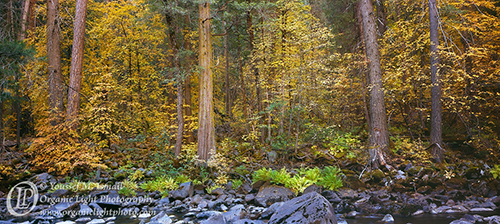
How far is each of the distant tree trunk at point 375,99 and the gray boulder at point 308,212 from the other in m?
5.10

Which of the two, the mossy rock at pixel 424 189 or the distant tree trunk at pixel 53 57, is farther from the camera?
the distant tree trunk at pixel 53 57

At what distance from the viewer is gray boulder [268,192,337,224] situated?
5.28 metres

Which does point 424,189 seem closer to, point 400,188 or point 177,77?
point 400,188

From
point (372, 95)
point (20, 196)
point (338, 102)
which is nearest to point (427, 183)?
point (372, 95)

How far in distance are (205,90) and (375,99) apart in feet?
20.0

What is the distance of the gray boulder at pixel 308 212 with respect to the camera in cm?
528

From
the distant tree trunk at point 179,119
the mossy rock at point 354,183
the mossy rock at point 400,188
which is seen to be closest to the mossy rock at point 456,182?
the mossy rock at point 400,188

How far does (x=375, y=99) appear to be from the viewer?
10.4 metres

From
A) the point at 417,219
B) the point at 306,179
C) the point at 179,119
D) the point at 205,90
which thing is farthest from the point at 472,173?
the point at 179,119

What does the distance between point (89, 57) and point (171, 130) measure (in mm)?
5485

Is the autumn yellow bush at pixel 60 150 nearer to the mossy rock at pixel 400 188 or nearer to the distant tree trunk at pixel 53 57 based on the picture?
the distant tree trunk at pixel 53 57

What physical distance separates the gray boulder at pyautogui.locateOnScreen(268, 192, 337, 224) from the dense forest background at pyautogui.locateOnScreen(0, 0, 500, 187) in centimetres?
476

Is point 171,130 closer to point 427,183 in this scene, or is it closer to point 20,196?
point 20,196

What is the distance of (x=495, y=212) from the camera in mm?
7141
